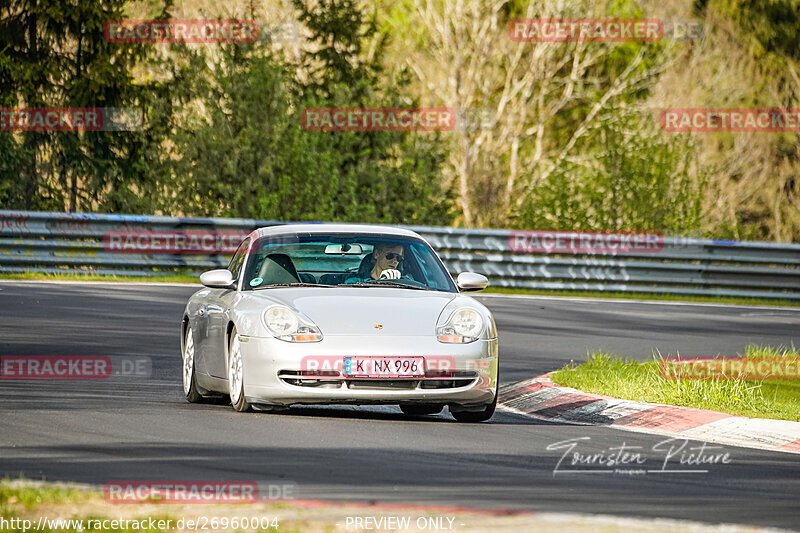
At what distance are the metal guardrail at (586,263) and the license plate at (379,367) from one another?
14372 millimetres

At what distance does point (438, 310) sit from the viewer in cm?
1115

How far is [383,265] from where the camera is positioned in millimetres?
12109

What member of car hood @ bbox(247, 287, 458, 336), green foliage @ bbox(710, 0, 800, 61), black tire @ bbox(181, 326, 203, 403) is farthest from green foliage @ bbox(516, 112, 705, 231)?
green foliage @ bbox(710, 0, 800, 61)

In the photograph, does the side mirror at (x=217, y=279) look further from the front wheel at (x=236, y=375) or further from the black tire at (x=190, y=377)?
the black tire at (x=190, y=377)

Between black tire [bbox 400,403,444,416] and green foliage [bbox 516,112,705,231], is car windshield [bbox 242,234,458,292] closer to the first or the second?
black tire [bbox 400,403,444,416]

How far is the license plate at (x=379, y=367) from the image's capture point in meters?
10.6

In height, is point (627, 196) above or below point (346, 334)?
below

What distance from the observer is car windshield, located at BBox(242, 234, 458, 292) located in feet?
→ 38.9

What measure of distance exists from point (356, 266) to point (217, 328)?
1416 millimetres

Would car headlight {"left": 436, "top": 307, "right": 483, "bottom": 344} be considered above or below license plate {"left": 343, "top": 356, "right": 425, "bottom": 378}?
above

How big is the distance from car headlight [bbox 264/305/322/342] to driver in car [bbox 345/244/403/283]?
1.16 meters

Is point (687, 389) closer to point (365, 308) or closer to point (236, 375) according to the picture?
point (365, 308)

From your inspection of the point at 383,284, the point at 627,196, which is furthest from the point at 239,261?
the point at 627,196

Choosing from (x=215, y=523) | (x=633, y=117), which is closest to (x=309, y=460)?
(x=215, y=523)
